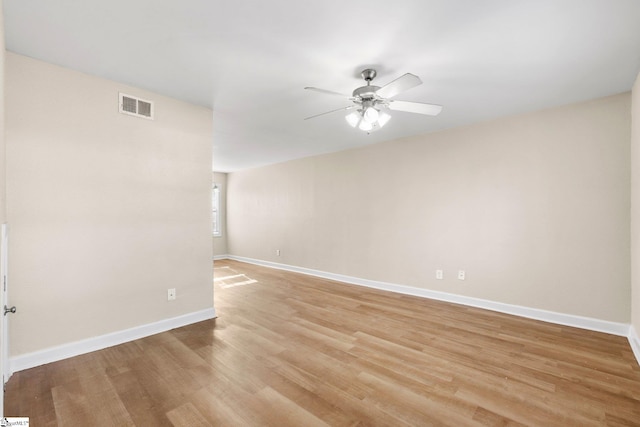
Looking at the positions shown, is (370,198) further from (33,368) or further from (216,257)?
(216,257)

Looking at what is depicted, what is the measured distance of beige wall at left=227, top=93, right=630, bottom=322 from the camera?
295cm

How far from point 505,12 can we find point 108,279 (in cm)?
365

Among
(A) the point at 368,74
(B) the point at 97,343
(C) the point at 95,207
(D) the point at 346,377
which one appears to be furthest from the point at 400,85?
(B) the point at 97,343

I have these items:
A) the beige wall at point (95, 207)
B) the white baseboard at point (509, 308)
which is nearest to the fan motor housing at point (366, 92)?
the beige wall at point (95, 207)

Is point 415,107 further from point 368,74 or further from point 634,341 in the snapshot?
point 634,341

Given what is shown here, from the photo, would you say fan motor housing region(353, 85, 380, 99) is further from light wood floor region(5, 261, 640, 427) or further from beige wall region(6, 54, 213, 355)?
light wood floor region(5, 261, 640, 427)

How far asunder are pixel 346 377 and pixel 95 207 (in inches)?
101

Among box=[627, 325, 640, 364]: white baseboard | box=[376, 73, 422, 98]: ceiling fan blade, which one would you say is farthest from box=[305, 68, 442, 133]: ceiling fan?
box=[627, 325, 640, 364]: white baseboard

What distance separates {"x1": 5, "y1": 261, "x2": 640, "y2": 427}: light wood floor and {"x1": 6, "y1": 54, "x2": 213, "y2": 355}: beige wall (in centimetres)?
39

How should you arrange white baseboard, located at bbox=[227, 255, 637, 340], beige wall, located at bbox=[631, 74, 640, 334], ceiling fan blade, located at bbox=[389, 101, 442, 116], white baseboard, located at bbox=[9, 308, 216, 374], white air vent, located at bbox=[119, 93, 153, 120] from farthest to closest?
1. white baseboard, located at bbox=[227, 255, 637, 340]
2. white air vent, located at bbox=[119, 93, 153, 120]
3. beige wall, located at bbox=[631, 74, 640, 334]
4. ceiling fan blade, located at bbox=[389, 101, 442, 116]
5. white baseboard, located at bbox=[9, 308, 216, 374]

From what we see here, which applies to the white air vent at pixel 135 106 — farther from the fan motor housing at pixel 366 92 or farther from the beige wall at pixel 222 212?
the beige wall at pixel 222 212

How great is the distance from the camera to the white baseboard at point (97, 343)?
221cm

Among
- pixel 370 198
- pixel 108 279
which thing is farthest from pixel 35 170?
pixel 370 198

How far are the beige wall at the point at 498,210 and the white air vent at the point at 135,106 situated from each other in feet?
10.6
